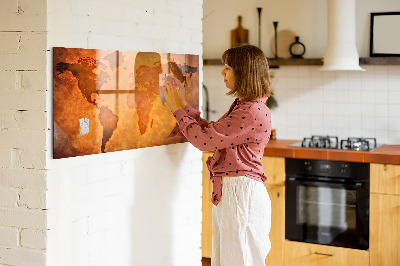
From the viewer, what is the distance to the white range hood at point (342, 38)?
4.40 metres

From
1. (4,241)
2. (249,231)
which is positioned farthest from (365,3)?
(4,241)

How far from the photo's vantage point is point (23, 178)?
2299 millimetres

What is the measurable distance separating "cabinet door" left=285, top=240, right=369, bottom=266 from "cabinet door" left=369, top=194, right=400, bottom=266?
0.10 metres

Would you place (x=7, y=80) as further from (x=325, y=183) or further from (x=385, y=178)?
(x=385, y=178)

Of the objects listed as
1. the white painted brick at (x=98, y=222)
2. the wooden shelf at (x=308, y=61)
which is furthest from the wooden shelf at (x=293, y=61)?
the white painted brick at (x=98, y=222)

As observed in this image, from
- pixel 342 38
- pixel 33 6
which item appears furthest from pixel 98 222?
pixel 342 38

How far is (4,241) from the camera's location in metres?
2.35

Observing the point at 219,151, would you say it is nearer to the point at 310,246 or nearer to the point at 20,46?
the point at 20,46

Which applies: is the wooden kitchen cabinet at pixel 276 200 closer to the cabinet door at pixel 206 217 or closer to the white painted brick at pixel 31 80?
the cabinet door at pixel 206 217

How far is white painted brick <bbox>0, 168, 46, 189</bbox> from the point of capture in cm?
226

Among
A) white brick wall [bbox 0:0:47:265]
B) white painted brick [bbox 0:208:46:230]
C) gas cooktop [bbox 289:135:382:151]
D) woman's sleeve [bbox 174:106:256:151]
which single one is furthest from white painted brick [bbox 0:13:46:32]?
gas cooktop [bbox 289:135:382:151]

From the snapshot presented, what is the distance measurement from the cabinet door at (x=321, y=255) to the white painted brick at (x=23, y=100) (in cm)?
263

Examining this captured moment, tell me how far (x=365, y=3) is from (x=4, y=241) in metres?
3.38

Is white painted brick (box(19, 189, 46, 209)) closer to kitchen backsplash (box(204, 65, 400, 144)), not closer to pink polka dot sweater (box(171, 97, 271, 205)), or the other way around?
pink polka dot sweater (box(171, 97, 271, 205))
